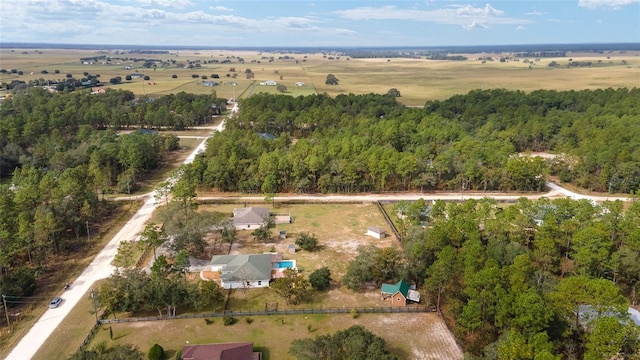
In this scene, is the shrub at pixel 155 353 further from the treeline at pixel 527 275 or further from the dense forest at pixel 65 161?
the treeline at pixel 527 275

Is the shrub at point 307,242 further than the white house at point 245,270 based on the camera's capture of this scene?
Yes

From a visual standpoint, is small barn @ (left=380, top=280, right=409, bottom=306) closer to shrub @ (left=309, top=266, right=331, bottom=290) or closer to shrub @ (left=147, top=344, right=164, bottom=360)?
shrub @ (left=309, top=266, right=331, bottom=290)

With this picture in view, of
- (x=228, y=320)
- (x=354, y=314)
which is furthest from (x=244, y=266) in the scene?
(x=354, y=314)

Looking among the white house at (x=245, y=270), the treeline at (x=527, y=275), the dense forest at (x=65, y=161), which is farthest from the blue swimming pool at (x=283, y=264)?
the dense forest at (x=65, y=161)

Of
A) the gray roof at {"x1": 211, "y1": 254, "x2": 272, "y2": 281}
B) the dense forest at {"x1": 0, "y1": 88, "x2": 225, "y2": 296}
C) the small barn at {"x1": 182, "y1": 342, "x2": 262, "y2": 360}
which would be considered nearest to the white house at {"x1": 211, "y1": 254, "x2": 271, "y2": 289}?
the gray roof at {"x1": 211, "y1": 254, "x2": 272, "y2": 281}

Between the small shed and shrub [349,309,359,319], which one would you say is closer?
shrub [349,309,359,319]

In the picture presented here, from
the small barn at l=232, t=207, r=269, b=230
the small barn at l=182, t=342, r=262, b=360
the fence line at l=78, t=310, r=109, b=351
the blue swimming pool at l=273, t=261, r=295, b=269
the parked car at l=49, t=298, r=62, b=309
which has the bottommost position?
the fence line at l=78, t=310, r=109, b=351

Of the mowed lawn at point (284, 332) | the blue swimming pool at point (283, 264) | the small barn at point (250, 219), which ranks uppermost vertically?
the small barn at point (250, 219)
